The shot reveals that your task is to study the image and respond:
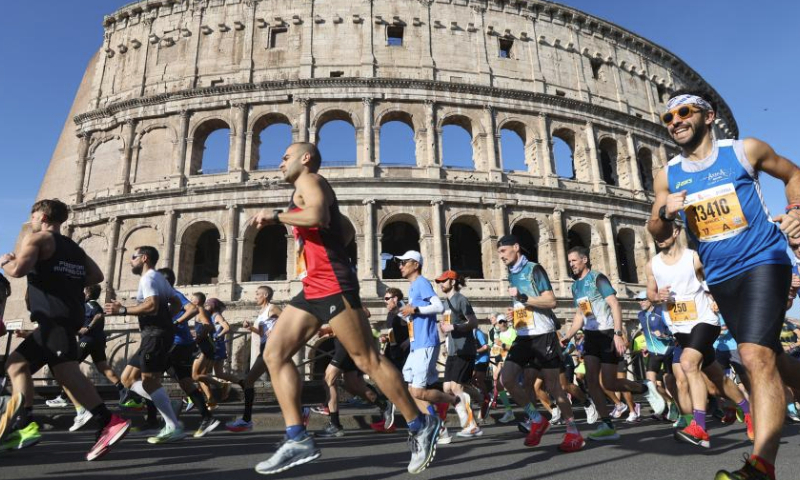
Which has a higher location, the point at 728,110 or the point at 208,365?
the point at 728,110

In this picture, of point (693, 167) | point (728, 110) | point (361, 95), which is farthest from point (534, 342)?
point (728, 110)

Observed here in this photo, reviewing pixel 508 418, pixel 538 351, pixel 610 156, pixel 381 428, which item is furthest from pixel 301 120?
pixel 538 351

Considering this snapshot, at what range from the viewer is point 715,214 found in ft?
9.27

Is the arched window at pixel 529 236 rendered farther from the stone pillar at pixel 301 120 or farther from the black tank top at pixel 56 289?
the black tank top at pixel 56 289

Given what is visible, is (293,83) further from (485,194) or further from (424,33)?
(485,194)

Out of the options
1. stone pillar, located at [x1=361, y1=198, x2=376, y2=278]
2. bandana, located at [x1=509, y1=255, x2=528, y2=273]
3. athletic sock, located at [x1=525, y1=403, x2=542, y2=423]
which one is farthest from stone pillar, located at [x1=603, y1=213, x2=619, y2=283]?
athletic sock, located at [x1=525, y1=403, x2=542, y2=423]

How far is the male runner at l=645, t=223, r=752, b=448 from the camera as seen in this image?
4.30 metres

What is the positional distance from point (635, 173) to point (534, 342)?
70.8 feet

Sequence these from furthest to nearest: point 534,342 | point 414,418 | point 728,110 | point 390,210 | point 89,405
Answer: point 728,110 → point 390,210 → point 534,342 → point 89,405 → point 414,418

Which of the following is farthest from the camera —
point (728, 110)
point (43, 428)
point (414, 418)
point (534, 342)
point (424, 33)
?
point (728, 110)

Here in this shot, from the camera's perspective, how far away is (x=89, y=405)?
13.2 ft

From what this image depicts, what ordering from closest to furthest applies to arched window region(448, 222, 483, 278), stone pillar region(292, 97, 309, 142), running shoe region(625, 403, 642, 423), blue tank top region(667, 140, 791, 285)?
blue tank top region(667, 140, 791, 285) < running shoe region(625, 403, 642, 423) < stone pillar region(292, 97, 309, 142) < arched window region(448, 222, 483, 278)

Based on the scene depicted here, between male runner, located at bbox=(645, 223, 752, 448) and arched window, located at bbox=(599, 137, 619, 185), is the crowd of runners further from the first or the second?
arched window, located at bbox=(599, 137, 619, 185)

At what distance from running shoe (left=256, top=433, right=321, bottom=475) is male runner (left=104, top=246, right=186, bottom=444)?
110 inches
